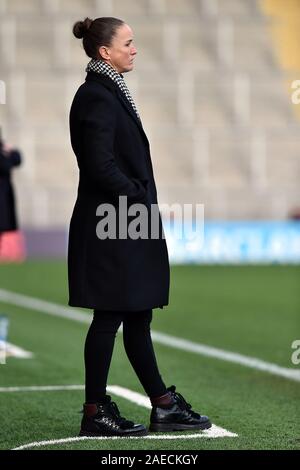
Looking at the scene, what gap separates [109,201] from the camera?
194 inches

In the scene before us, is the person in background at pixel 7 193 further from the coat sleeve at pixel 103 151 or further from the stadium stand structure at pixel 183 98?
the stadium stand structure at pixel 183 98

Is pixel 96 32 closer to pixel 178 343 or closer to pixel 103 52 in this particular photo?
pixel 103 52

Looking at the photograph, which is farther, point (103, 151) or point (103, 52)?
point (103, 52)

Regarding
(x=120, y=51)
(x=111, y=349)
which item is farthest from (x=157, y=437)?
(x=120, y=51)

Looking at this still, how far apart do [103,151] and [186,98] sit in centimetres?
2512

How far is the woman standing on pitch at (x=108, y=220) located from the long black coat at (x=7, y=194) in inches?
197

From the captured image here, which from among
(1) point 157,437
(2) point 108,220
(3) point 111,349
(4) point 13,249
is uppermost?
(2) point 108,220

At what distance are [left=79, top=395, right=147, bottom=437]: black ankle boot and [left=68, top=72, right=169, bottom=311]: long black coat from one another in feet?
1.48

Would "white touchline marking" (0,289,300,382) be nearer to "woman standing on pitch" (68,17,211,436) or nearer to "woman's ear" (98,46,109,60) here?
"woman standing on pitch" (68,17,211,436)

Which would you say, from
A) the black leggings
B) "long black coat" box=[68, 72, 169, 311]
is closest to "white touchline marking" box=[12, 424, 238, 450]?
the black leggings

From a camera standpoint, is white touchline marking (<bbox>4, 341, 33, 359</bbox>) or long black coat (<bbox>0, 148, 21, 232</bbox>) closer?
white touchline marking (<bbox>4, 341, 33, 359</bbox>)

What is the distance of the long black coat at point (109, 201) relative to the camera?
15.9 ft

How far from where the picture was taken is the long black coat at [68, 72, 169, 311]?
486 cm

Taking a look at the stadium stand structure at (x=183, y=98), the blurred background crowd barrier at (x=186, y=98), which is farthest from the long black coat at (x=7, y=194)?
the stadium stand structure at (x=183, y=98)
